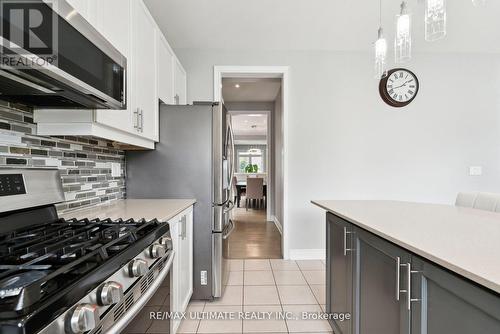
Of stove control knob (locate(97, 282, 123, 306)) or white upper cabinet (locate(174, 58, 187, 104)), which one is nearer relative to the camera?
stove control knob (locate(97, 282, 123, 306))

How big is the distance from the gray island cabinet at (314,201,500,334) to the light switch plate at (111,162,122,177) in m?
1.56

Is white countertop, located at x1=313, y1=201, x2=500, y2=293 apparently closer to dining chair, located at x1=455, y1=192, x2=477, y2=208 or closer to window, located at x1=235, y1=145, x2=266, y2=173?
dining chair, located at x1=455, y1=192, x2=477, y2=208

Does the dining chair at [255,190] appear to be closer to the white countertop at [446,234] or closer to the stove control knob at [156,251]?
the white countertop at [446,234]

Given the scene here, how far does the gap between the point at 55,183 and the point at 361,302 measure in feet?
5.21

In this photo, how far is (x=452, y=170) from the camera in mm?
3359

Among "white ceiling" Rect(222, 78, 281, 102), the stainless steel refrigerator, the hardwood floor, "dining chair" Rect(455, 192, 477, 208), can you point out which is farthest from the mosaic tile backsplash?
"white ceiling" Rect(222, 78, 281, 102)

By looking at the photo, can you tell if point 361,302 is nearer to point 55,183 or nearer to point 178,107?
point 55,183

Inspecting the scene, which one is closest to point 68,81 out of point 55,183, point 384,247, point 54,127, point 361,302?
point 54,127

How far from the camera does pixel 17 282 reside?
0.55m

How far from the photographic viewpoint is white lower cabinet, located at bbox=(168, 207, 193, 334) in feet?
5.22

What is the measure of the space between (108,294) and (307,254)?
A: 288cm

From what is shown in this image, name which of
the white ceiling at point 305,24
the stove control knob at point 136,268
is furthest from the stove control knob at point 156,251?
the white ceiling at point 305,24

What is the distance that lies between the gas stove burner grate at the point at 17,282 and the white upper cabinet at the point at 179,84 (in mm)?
2242

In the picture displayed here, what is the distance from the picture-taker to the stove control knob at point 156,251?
41.4 inches
